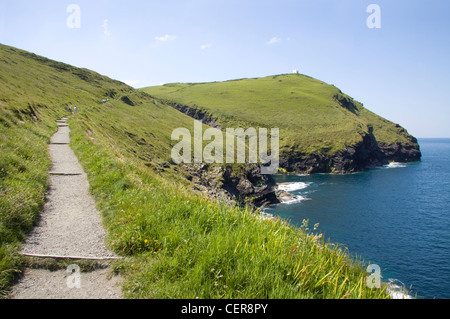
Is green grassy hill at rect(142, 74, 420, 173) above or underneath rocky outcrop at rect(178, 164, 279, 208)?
above

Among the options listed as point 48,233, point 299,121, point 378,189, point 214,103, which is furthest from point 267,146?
point 48,233

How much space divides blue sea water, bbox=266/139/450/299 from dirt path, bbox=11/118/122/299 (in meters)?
22.5

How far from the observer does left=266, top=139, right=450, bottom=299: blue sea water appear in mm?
35469

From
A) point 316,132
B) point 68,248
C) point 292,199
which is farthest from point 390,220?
point 316,132

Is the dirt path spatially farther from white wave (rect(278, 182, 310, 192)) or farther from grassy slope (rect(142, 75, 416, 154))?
grassy slope (rect(142, 75, 416, 154))

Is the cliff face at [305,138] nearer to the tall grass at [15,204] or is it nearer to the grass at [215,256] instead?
the tall grass at [15,204]

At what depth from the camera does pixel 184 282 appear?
181 inches

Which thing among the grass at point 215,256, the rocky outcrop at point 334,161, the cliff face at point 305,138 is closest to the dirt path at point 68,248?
the grass at point 215,256

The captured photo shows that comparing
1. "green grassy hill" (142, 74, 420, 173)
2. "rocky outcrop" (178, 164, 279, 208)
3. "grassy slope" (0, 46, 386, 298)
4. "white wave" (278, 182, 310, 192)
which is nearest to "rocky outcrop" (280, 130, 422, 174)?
"green grassy hill" (142, 74, 420, 173)

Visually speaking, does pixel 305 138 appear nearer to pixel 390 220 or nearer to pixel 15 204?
pixel 390 220

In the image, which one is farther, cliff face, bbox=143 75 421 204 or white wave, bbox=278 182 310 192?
white wave, bbox=278 182 310 192

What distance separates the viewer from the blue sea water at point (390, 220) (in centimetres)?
3547

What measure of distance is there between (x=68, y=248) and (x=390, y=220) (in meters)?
65.2

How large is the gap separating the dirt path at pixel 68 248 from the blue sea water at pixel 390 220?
22482 mm
